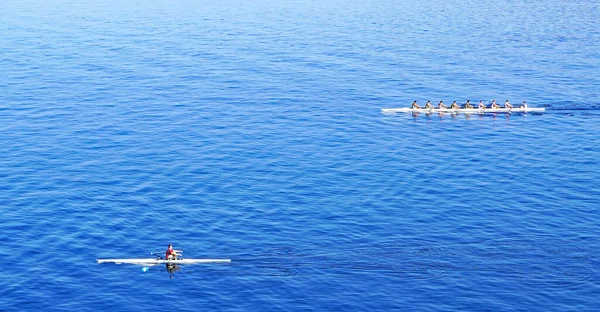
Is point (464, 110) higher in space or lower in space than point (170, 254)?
higher

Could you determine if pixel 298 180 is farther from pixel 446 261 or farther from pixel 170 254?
pixel 446 261

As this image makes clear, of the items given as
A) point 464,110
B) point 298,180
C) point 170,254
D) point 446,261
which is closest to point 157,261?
point 170,254

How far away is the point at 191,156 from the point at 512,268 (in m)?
48.1

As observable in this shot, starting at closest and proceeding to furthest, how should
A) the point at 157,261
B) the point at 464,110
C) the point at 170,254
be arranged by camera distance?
1. the point at 170,254
2. the point at 157,261
3. the point at 464,110

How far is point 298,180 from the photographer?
341ft

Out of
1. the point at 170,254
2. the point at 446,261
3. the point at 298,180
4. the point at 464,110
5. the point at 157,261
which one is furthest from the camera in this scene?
the point at 464,110

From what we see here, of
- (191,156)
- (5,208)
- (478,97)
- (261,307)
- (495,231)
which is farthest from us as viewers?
(478,97)

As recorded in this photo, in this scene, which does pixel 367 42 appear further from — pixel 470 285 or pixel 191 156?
pixel 470 285

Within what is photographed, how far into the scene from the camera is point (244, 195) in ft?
325

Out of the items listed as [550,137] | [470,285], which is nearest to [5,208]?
[470,285]

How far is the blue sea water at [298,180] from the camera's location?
260ft

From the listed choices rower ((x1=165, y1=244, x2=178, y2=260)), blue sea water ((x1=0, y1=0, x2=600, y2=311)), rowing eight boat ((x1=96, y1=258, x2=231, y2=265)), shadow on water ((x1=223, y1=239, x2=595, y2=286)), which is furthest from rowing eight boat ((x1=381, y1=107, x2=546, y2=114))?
rower ((x1=165, y1=244, x2=178, y2=260))

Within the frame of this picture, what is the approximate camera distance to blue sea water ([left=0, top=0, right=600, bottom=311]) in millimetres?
79125

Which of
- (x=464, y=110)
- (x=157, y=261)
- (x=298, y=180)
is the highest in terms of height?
(x=464, y=110)
